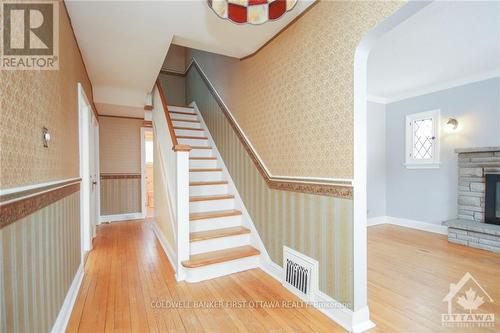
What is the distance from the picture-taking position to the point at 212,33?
7.59 feet

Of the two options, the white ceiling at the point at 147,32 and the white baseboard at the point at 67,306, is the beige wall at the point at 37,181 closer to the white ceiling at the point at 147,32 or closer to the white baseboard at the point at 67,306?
the white baseboard at the point at 67,306

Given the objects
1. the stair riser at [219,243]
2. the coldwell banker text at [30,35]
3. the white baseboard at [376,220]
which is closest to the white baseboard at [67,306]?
the stair riser at [219,243]

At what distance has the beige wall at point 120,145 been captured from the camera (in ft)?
16.4

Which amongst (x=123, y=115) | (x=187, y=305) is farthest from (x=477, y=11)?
(x=123, y=115)

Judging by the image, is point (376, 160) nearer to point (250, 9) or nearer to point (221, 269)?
point (221, 269)

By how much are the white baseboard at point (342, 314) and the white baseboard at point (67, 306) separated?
5.70ft

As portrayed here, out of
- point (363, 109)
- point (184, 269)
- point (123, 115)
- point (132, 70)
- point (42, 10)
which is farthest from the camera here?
point (123, 115)

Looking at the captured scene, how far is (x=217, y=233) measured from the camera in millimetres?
2746

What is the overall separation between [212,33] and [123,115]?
3.50m

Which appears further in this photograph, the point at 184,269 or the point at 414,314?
the point at 184,269

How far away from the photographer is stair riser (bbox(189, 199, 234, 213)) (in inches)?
119

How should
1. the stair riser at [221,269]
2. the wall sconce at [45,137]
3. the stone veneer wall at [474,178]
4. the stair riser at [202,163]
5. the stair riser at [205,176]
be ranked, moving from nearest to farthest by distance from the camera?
1. the wall sconce at [45,137]
2. the stair riser at [221,269]
3. the stone veneer wall at [474,178]
4. the stair riser at [205,176]
5. the stair riser at [202,163]

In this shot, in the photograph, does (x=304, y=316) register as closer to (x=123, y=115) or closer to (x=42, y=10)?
(x=42, y=10)

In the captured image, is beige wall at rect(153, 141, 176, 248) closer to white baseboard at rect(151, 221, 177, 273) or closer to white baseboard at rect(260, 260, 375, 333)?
white baseboard at rect(151, 221, 177, 273)
